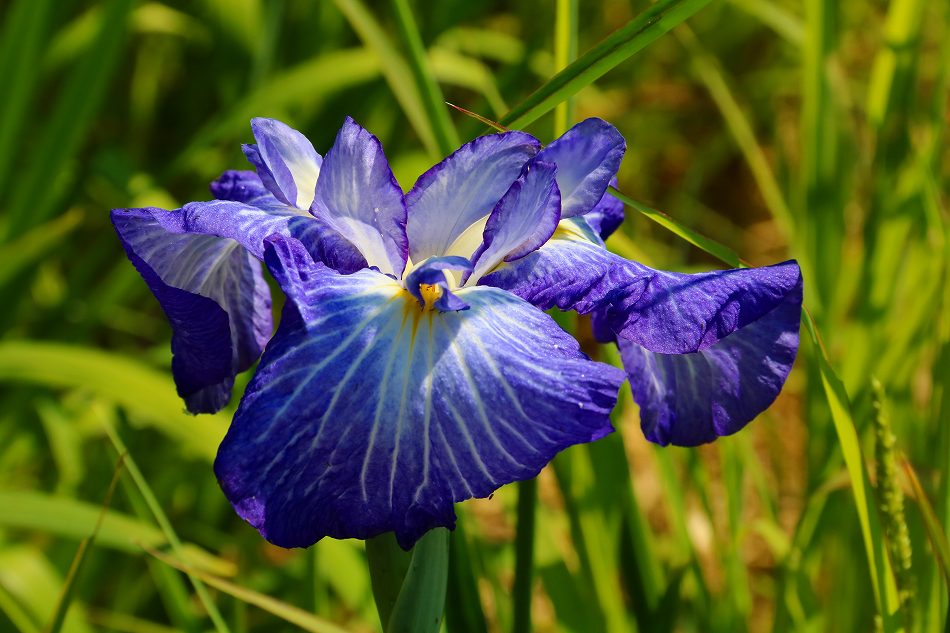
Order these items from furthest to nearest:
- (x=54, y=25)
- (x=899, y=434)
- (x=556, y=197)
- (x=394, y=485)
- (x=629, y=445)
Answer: (x=629, y=445)
(x=54, y=25)
(x=899, y=434)
(x=556, y=197)
(x=394, y=485)

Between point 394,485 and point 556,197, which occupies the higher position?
point 556,197

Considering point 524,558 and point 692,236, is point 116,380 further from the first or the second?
point 692,236

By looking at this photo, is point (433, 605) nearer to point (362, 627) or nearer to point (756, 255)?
point (362, 627)

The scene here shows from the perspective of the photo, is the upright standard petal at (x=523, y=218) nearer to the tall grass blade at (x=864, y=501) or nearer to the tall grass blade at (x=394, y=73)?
the tall grass blade at (x=864, y=501)

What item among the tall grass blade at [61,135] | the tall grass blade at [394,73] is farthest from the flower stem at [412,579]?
the tall grass blade at [61,135]

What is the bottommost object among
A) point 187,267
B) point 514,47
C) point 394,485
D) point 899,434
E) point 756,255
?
point 394,485

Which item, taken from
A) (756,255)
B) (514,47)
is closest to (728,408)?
(514,47)

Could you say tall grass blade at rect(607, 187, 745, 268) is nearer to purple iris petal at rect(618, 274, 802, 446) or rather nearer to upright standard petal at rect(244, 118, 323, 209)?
purple iris petal at rect(618, 274, 802, 446)

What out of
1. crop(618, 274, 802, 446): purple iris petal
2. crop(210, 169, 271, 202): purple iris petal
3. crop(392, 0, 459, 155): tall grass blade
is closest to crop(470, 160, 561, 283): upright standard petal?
crop(618, 274, 802, 446): purple iris petal
